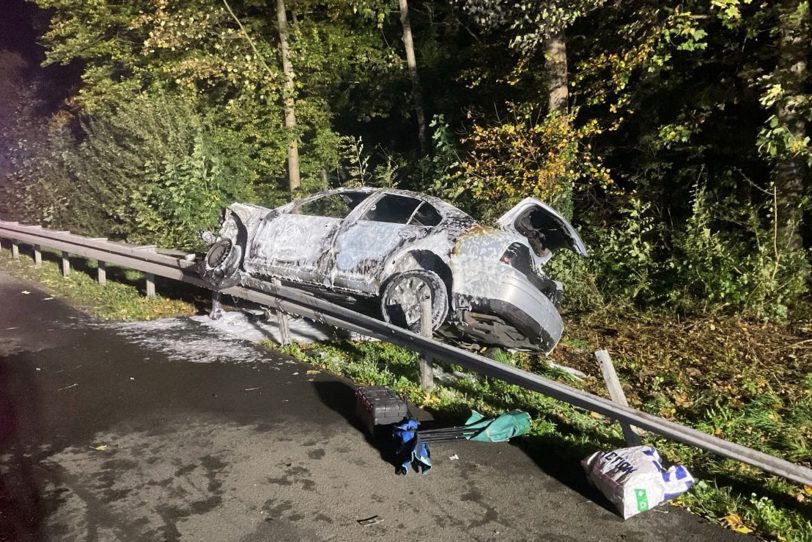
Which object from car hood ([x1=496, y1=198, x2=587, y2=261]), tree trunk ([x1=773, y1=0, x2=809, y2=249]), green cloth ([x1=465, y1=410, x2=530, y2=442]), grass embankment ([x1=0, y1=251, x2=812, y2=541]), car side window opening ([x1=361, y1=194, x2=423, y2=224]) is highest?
tree trunk ([x1=773, y1=0, x2=809, y2=249])

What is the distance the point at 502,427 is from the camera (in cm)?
443

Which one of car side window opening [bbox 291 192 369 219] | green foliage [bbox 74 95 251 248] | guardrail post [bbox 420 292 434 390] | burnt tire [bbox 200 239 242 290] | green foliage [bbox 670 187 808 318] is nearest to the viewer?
guardrail post [bbox 420 292 434 390]

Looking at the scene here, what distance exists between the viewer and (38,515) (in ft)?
11.1

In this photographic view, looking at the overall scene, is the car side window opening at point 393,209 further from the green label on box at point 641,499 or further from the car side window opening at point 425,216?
the green label on box at point 641,499

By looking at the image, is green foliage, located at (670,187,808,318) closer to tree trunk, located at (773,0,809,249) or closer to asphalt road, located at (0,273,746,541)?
tree trunk, located at (773,0,809,249)

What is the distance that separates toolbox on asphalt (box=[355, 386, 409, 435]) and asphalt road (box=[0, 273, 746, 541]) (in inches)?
6.1

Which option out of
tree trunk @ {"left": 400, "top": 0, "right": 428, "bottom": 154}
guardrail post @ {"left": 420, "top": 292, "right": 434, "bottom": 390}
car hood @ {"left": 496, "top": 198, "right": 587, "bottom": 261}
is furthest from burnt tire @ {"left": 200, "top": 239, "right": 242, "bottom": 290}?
tree trunk @ {"left": 400, "top": 0, "right": 428, "bottom": 154}

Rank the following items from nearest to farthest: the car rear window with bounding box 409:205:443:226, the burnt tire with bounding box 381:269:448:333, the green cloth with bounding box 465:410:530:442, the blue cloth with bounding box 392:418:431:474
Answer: the blue cloth with bounding box 392:418:431:474 → the green cloth with bounding box 465:410:530:442 → the burnt tire with bounding box 381:269:448:333 → the car rear window with bounding box 409:205:443:226

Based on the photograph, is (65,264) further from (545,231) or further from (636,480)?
(636,480)

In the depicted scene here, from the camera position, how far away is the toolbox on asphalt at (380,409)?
4.41 m

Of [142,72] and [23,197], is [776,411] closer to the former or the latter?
[142,72]

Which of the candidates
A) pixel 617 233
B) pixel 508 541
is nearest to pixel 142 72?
pixel 617 233

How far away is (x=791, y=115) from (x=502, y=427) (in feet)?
19.3

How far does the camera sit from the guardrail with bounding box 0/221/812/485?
10.9ft
